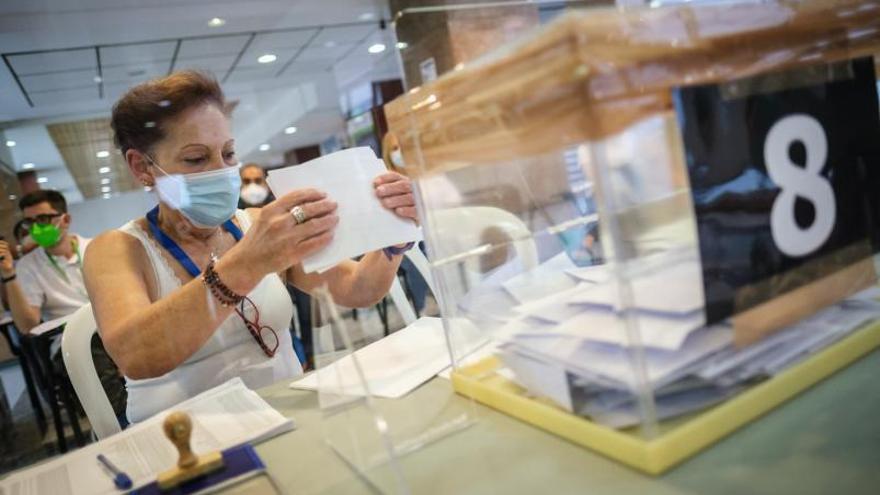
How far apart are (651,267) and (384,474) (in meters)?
0.31

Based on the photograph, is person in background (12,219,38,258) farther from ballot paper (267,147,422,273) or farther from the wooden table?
the wooden table

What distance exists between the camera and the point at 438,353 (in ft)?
2.86

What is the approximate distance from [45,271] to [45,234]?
4.5 inches

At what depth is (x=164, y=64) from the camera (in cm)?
Result: 412

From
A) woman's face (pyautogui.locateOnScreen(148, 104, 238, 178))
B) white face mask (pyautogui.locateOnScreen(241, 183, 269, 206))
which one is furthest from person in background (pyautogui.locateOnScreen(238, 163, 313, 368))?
woman's face (pyautogui.locateOnScreen(148, 104, 238, 178))

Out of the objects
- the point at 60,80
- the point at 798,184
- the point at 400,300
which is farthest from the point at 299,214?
the point at 60,80

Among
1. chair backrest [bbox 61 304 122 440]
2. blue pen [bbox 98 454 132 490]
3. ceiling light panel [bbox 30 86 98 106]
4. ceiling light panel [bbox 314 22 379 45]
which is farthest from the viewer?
ceiling light panel [bbox 314 22 379 45]

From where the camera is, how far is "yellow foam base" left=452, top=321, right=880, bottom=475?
17.8 inches

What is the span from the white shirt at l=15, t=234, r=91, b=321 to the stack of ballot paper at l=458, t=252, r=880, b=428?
4.96 feet

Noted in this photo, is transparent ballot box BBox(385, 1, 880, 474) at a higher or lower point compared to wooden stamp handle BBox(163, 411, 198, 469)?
higher

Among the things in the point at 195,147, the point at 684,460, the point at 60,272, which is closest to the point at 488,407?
the point at 684,460

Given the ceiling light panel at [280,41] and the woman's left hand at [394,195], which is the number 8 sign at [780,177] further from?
the ceiling light panel at [280,41]

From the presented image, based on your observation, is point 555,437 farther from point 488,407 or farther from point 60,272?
point 60,272

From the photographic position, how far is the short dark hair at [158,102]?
1.13 metres
